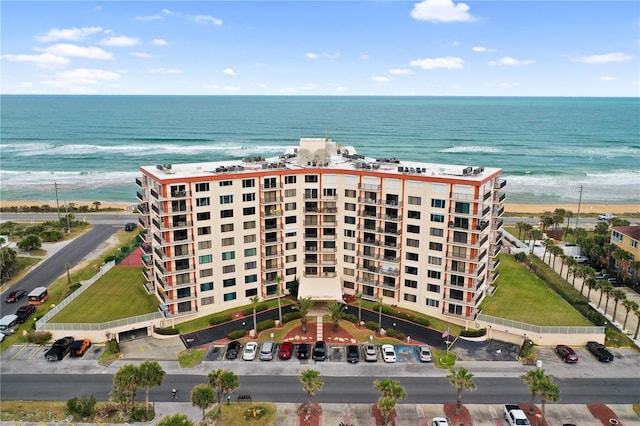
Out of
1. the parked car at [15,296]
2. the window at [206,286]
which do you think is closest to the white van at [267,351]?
the window at [206,286]

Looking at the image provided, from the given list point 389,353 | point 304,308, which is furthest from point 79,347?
point 389,353

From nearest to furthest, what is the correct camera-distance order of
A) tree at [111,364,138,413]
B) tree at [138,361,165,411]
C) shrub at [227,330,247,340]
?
tree at [111,364,138,413] < tree at [138,361,165,411] < shrub at [227,330,247,340]

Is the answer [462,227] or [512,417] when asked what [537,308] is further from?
[512,417]

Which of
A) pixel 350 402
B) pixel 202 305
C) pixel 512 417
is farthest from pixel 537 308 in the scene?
pixel 202 305

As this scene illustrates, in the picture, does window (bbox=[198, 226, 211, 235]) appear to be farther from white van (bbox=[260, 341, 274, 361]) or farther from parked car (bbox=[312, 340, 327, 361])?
parked car (bbox=[312, 340, 327, 361])

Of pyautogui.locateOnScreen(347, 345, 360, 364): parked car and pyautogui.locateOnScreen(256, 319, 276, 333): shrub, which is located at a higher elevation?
pyautogui.locateOnScreen(256, 319, 276, 333): shrub

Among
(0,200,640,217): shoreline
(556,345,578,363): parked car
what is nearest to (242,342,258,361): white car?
(556,345,578,363): parked car
